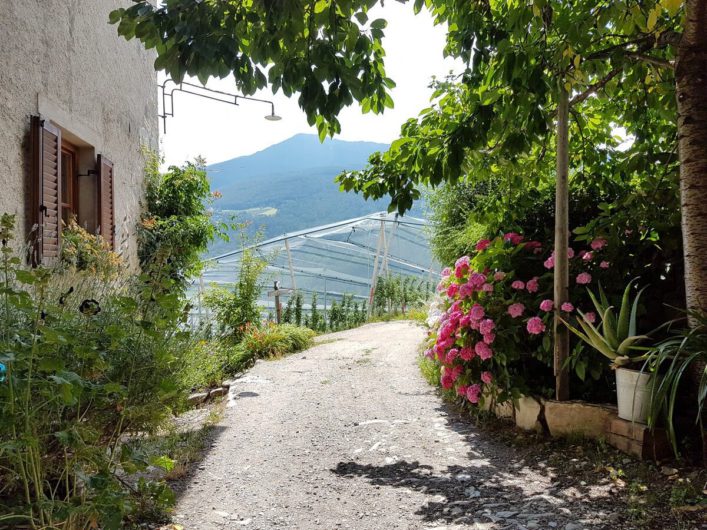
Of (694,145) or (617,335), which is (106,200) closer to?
(617,335)

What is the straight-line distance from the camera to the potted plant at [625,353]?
10.4 feet

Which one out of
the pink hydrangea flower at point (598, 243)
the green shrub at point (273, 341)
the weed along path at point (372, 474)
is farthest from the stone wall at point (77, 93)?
the pink hydrangea flower at point (598, 243)

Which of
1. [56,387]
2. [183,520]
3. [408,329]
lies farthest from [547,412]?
[408,329]

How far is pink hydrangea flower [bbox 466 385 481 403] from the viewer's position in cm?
430

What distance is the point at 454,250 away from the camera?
828cm

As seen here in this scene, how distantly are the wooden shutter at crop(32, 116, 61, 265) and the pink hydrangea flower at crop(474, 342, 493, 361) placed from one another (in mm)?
2958

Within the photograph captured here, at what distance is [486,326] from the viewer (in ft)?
13.4

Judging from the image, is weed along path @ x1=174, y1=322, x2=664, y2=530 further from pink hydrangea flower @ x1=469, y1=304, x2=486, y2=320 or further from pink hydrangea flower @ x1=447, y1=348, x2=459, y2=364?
pink hydrangea flower @ x1=469, y1=304, x2=486, y2=320

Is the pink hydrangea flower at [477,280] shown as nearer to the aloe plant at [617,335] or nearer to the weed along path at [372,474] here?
the aloe plant at [617,335]

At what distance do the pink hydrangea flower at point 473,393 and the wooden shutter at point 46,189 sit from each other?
3.05 m

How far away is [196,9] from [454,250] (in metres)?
6.33

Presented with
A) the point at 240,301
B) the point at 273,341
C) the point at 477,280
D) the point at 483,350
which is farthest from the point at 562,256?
the point at 240,301

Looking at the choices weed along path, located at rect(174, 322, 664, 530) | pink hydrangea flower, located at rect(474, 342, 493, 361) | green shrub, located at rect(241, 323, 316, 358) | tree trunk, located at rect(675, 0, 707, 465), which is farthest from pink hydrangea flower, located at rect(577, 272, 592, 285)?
green shrub, located at rect(241, 323, 316, 358)

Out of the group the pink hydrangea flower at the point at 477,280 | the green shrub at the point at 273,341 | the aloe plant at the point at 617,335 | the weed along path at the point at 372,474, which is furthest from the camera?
the green shrub at the point at 273,341
